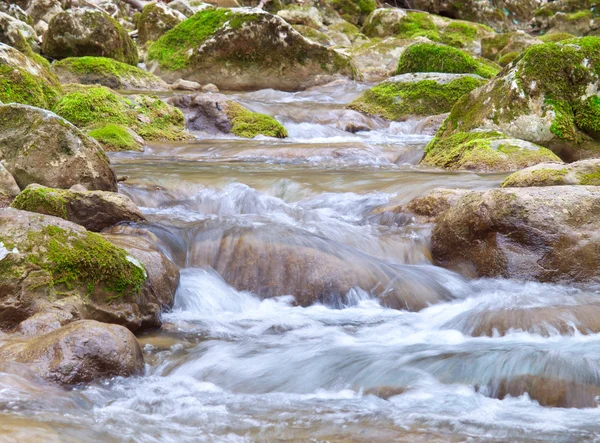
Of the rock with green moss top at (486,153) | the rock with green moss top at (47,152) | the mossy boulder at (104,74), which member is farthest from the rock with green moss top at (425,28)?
the rock with green moss top at (47,152)

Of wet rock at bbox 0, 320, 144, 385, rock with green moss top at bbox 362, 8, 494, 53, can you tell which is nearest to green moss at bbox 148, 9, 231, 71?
rock with green moss top at bbox 362, 8, 494, 53

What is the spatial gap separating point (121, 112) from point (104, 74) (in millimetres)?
3594

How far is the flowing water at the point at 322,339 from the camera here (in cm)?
281

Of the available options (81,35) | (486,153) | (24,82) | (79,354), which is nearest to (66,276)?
(79,354)

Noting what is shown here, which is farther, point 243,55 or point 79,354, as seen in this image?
point 243,55

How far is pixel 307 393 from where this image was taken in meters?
3.33

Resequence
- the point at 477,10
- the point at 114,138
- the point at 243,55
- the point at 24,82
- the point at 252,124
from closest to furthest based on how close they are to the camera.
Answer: the point at 24,82, the point at 114,138, the point at 252,124, the point at 243,55, the point at 477,10

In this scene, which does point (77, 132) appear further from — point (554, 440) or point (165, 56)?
point (165, 56)

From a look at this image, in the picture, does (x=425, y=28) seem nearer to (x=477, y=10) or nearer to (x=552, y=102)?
(x=477, y=10)

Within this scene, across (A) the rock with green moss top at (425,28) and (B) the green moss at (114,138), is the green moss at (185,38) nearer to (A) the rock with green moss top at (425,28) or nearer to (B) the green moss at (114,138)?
(B) the green moss at (114,138)

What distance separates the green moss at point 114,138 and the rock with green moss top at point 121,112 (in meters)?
0.26

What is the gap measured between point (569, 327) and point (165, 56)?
13.4 meters

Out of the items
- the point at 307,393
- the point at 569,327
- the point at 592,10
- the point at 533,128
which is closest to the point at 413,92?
the point at 533,128

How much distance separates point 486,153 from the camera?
7703 millimetres
